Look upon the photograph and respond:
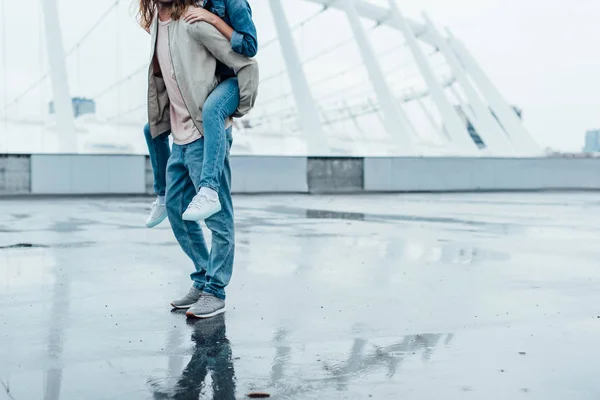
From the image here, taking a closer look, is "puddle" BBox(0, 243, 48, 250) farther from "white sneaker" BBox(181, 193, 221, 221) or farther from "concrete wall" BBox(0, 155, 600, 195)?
"concrete wall" BBox(0, 155, 600, 195)

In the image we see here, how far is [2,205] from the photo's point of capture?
13.5 meters

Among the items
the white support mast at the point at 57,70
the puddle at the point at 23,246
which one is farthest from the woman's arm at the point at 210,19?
the white support mast at the point at 57,70

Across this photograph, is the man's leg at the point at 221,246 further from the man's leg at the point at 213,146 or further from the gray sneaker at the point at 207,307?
the man's leg at the point at 213,146

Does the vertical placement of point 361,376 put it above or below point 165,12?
below

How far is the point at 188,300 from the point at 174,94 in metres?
1.03

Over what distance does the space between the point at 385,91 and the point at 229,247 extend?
2429 centimetres

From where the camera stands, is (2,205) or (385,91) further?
(385,91)

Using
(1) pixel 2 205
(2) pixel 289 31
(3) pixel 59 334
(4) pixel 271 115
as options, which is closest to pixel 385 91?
(2) pixel 289 31

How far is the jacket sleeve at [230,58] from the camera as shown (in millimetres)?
3650

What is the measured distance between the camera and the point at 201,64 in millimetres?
3723

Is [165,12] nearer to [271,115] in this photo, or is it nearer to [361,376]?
[361,376]

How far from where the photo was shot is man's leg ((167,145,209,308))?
387cm

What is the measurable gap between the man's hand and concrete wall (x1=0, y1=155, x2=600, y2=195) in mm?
14292

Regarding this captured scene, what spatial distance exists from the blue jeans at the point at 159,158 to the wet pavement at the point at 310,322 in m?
0.61
